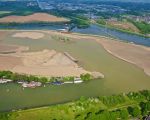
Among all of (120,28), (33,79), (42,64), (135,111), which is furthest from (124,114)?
(120,28)

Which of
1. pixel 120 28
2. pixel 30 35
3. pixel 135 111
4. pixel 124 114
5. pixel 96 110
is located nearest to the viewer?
Answer: pixel 124 114

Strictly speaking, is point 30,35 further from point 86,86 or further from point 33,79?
point 86,86

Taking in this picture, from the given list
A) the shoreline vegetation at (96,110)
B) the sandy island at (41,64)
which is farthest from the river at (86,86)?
the sandy island at (41,64)

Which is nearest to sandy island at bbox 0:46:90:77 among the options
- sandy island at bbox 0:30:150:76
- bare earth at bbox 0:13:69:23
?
sandy island at bbox 0:30:150:76

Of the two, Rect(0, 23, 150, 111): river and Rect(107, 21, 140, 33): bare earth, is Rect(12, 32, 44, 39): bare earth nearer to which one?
Rect(0, 23, 150, 111): river

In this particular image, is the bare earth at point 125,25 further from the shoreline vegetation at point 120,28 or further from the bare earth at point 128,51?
the bare earth at point 128,51

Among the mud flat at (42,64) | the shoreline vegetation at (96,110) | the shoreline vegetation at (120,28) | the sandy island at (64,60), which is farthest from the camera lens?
the shoreline vegetation at (120,28)

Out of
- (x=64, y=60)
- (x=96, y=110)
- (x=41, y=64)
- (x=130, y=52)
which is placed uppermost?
(x=41, y=64)

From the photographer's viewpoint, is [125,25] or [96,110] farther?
[125,25]

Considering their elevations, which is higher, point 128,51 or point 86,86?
point 128,51

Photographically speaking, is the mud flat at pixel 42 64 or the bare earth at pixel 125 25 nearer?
the mud flat at pixel 42 64
